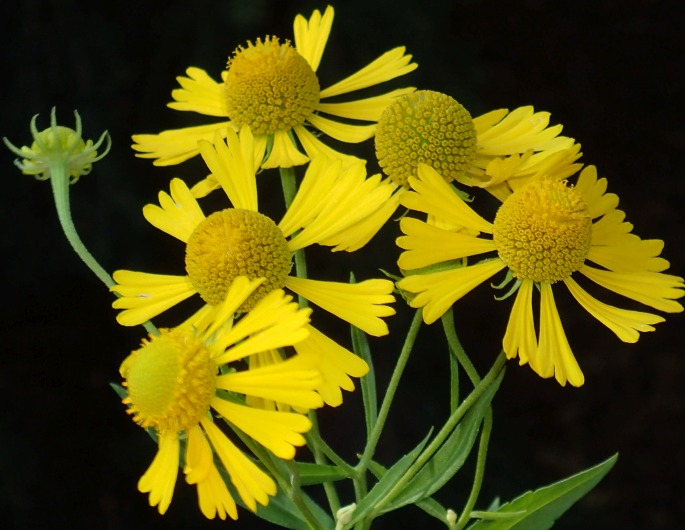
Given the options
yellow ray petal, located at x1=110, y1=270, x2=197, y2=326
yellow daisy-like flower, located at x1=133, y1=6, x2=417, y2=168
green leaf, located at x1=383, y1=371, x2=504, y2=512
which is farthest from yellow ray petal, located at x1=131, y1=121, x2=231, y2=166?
green leaf, located at x1=383, y1=371, x2=504, y2=512

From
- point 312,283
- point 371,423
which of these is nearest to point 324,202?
point 312,283

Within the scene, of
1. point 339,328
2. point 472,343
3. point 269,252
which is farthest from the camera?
point 472,343

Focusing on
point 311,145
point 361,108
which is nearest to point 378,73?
point 361,108

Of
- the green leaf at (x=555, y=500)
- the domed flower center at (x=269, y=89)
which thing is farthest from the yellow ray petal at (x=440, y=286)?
the domed flower center at (x=269, y=89)

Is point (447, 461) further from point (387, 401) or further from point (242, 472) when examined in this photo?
point (242, 472)

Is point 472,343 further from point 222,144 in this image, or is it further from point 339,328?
point 222,144

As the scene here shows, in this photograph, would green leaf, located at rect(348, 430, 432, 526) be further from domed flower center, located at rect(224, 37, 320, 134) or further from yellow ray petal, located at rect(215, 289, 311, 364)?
domed flower center, located at rect(224, 37, 320, 134)
